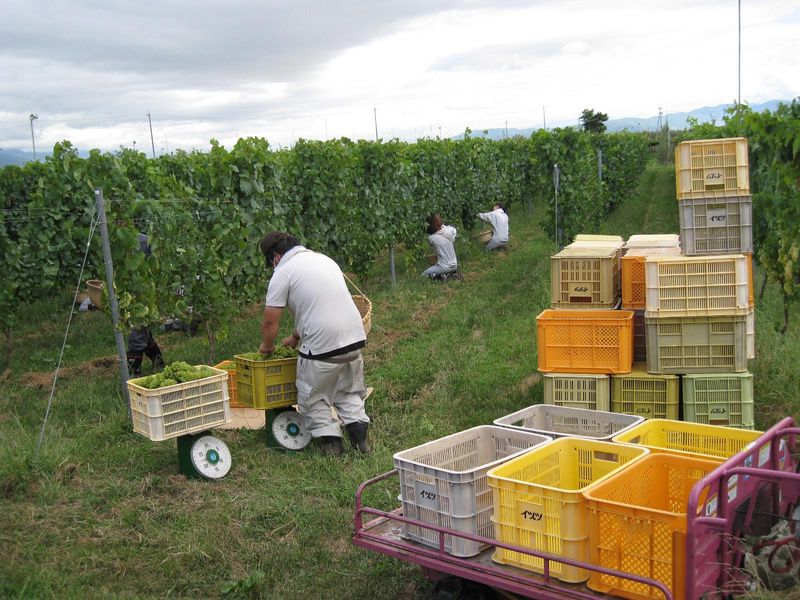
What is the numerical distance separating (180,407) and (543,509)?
3.04 metres

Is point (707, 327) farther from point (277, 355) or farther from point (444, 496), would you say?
→ point (277, 355)

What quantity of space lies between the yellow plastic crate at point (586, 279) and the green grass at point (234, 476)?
3.28ft

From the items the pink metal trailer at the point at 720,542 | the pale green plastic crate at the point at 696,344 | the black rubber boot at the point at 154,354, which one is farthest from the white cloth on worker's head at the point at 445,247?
the pink metal trailer at the point at 720,542

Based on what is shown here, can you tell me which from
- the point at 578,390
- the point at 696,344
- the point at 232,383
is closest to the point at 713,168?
the point at 696,344

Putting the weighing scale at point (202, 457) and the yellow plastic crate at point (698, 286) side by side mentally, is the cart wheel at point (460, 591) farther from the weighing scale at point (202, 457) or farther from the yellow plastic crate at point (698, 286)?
the yellow plastic crate at point (698, 286)

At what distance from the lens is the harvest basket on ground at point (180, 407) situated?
213 inches

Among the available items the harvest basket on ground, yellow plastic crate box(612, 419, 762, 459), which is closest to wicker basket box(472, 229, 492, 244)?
the harvest basket on ground

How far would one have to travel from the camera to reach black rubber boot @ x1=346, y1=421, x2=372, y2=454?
610 cm

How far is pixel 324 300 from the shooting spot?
586cm

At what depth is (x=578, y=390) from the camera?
593cm

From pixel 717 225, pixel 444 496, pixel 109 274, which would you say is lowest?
pixel 444 496

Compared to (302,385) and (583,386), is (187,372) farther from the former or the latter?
(583,386)

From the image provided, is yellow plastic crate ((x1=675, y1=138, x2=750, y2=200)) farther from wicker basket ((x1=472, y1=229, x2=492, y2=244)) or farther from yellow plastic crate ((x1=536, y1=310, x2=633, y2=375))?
wicker basket ((x1=472, y1=229, x2=492, y2=244))

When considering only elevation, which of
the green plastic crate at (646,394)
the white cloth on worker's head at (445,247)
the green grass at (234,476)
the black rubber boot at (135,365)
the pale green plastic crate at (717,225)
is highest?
the pale green plastic crate at (717,225)
